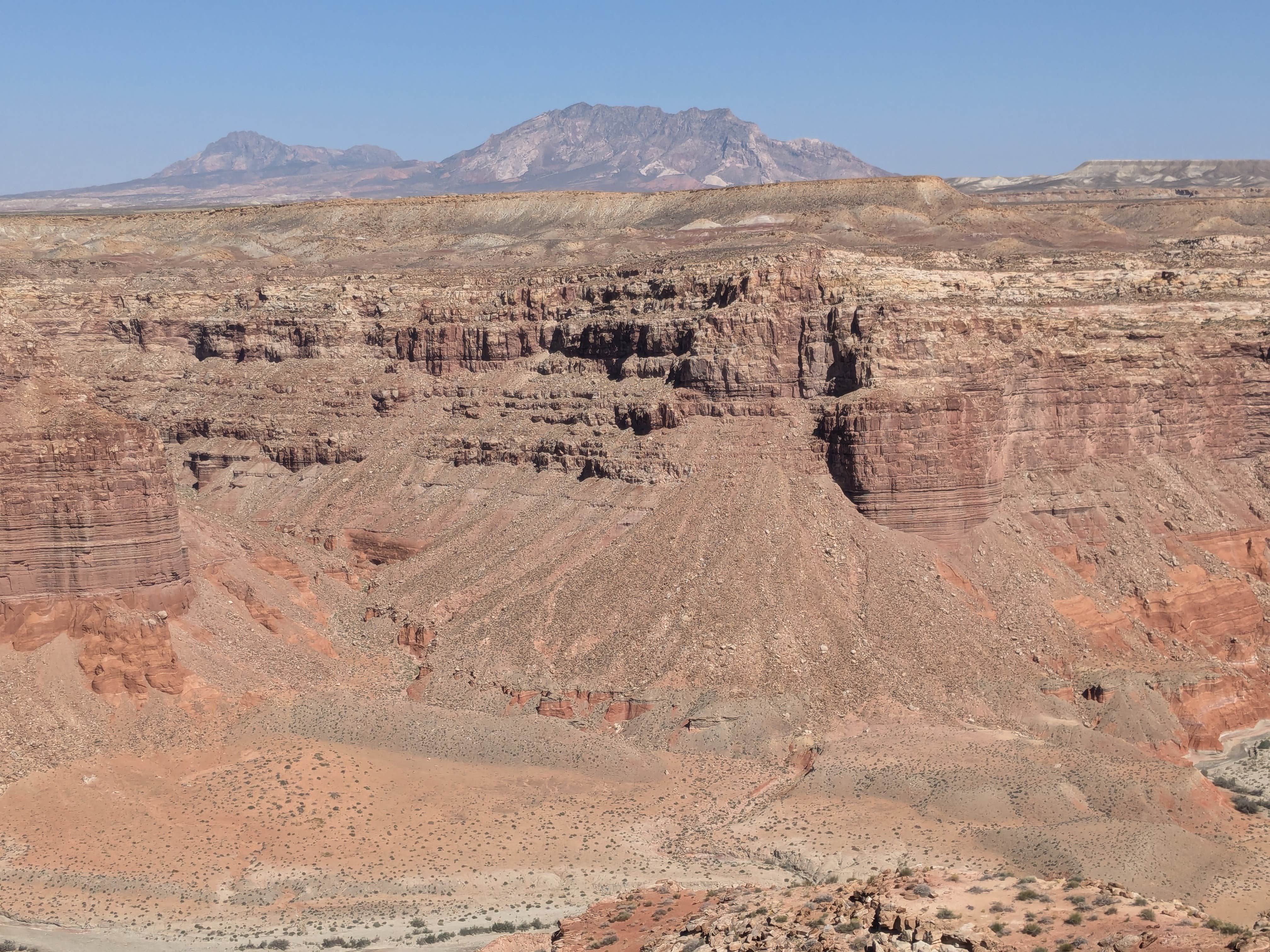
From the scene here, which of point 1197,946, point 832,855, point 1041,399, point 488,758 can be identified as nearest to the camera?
point 1197,946

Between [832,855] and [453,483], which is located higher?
[453,483]

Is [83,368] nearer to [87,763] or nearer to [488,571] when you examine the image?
[488,571]

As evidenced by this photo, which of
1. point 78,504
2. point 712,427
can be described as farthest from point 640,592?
point 78,504

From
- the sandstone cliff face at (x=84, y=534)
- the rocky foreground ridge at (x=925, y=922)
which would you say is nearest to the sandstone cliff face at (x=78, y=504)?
the sandstone cliff face at (x=84, y=534)

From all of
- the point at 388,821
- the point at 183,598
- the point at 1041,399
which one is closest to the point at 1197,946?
the point at 388,821

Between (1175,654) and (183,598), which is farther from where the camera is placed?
(1175,654)

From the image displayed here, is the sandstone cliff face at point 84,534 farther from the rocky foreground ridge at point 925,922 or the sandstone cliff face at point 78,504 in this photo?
the rocky foreground ridge at point 925,922

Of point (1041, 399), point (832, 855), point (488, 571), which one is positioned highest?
point (1041, 399)

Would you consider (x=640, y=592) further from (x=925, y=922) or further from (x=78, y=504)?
(x=925, y=922)

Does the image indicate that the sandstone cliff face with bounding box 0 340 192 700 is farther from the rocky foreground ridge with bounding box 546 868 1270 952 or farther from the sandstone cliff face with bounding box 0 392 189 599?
the rocky foreground ridge with bounding box 546 868 1270 952
